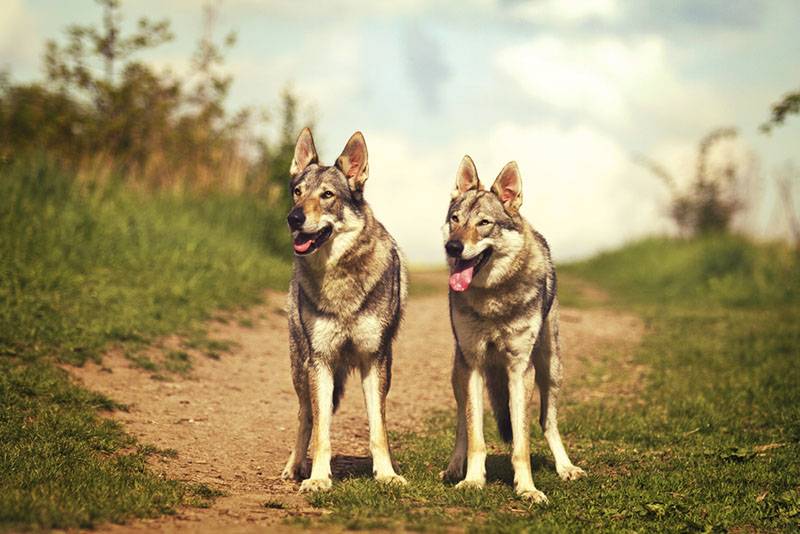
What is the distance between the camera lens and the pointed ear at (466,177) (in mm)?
6574

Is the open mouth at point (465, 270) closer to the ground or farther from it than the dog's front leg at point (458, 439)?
farther from it

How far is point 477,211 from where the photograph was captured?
20.6ft

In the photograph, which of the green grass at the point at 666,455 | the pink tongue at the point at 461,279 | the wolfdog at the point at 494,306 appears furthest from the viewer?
the wolfdog at the point at 494,306

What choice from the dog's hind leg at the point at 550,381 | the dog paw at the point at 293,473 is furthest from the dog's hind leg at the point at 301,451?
the dog's hind leg at the point at 550,381

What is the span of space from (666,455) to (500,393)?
2354mm

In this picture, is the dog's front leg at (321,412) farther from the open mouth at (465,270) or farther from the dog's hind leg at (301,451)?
the open mouth at (465,270)

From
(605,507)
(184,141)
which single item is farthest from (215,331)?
(184,141)

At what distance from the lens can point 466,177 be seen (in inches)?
261

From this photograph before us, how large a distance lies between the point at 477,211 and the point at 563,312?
1053cm

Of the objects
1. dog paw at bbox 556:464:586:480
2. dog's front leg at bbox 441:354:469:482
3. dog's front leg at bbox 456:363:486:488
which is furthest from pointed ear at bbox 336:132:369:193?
dog paw at bbox 556:464:586:480

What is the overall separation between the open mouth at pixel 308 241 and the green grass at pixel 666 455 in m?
1.72

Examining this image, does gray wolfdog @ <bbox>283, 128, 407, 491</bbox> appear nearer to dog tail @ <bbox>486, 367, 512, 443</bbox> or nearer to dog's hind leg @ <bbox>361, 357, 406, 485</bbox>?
dog's hind leg @ <bbox>361, 357, 406, 485</bbox>

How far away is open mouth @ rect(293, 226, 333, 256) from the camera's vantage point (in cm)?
618

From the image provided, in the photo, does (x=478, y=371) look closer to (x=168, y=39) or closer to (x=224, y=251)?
(x=224, y=251)
